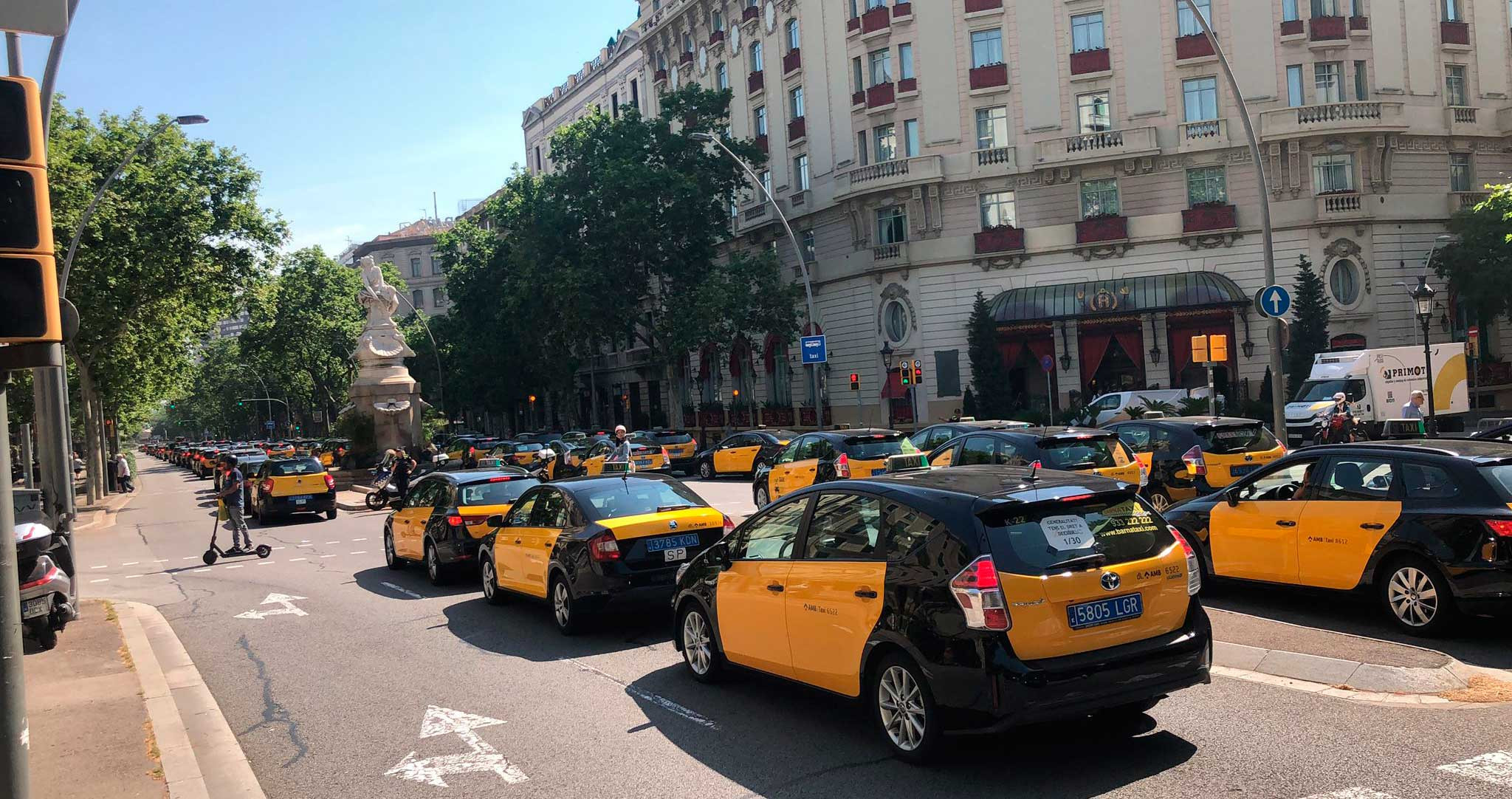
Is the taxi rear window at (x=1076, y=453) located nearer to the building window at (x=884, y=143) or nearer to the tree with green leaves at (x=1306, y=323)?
the tree with green leaves at (x=1306, y=323)

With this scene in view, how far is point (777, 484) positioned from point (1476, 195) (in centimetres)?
3402

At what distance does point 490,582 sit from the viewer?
492 inches

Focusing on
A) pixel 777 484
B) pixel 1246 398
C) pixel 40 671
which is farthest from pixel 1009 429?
pixel 1246 398

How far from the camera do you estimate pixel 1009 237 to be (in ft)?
139

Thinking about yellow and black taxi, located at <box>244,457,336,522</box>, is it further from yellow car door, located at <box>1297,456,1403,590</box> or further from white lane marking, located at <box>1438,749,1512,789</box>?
white lane marking, located at <box>1438,749,1512,789</box>

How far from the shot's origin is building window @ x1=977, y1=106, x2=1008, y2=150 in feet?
140

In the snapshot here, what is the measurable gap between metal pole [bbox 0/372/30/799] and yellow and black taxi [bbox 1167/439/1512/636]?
8681mm

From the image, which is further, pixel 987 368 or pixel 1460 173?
pixel 987 368

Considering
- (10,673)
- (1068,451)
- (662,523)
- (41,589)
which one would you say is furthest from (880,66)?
(10,673)

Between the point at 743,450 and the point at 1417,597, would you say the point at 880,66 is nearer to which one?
the point at 743,450

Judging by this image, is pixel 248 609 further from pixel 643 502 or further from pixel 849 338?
pixel 849 338

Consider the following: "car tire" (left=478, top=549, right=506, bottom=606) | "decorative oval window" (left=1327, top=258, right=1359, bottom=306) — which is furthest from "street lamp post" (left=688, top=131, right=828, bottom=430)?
"car tire" (left=478, top=549, right=506, bottom=606)

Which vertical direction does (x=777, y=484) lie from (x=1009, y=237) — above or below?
below

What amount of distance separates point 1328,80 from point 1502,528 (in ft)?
124
